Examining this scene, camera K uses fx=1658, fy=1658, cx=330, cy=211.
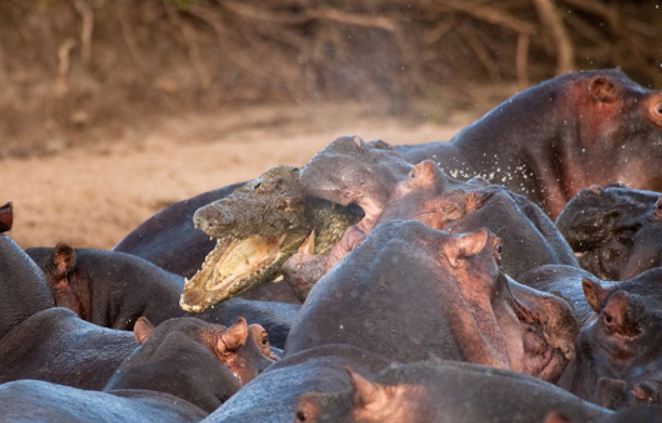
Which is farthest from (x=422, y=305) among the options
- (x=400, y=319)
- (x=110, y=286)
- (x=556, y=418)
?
(x=110, y=286)

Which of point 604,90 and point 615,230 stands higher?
point 604,90

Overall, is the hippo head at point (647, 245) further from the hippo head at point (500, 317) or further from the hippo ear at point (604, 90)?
the hippo ear at point (604, 90)

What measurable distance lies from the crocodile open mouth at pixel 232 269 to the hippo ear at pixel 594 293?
1260 mm

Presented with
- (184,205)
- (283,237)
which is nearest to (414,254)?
(283,237)

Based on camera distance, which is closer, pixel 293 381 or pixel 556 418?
pixel 556 418

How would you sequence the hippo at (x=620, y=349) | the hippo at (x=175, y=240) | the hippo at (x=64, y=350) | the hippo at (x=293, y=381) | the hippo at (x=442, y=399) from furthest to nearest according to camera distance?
the hippo at (x=175, y=240), the hippo at (x=64, y=350), the hippo at (x=620, y=349), the hippo at (x=293, y=381), the hippo at (x=442, y=399)

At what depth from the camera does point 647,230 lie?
4453 mm

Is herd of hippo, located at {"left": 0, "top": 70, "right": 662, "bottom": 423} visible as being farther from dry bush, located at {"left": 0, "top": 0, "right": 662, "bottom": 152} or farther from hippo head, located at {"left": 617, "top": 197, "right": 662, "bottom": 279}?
dry bush, located at {"left": 0, "top": 0, "right": 662, "bottom": 152}

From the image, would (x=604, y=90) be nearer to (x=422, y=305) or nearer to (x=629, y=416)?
(x=422, y=305)

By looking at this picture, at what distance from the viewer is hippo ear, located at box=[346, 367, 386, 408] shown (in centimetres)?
246

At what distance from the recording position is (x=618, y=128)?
5699 millimetres

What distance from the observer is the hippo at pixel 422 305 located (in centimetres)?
313

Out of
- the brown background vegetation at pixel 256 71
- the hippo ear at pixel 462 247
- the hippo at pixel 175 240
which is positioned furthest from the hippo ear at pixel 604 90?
the brown background vegetation at pixel 256 71

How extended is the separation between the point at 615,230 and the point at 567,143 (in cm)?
119
